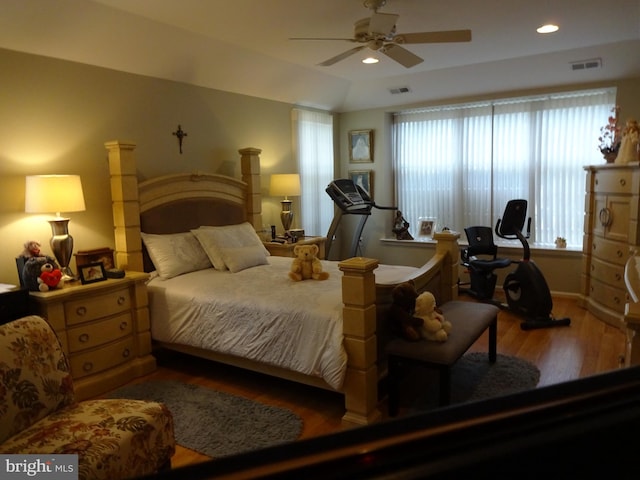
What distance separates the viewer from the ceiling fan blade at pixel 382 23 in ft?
9.26

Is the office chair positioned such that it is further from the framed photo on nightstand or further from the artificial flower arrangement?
the framed photo on nightstand

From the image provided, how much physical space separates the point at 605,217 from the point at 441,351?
9.33 feet

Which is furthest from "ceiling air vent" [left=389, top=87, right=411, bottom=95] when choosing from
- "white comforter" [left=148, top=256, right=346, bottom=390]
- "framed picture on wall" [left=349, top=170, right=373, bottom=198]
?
"white comforter" [left=148, top=256, right=346, bottom=390]

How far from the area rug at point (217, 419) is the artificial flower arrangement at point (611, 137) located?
4.00 meters

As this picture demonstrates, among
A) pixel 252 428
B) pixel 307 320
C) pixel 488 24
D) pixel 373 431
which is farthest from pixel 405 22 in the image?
pixel 373 431

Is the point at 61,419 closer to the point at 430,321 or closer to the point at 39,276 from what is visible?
the point at 39,276

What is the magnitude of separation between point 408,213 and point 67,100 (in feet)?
14.6

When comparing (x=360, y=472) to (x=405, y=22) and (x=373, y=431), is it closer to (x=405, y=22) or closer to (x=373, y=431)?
(x=373, y=431)

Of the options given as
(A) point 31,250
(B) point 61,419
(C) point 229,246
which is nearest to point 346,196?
(C) point 229,246

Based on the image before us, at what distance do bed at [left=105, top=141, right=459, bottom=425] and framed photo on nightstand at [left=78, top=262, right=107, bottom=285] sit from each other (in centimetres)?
33

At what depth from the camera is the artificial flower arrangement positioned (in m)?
4.55

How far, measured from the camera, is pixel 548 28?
385 cm

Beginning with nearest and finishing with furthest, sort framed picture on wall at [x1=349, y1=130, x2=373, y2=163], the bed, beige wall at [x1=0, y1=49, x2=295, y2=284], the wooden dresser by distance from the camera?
the bed → beige wall at [x1=0, y1=49, x2=295, y2=284] → the wooden dresser → framed picture on wall at [x1=349, y1=130, x2=373, y2=163]

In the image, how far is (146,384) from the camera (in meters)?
3.31
